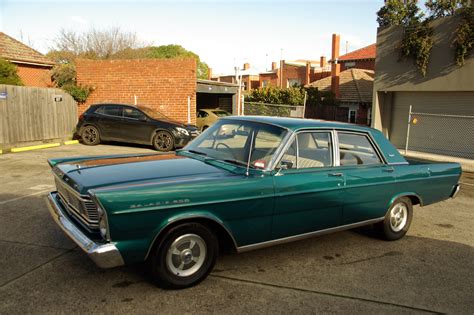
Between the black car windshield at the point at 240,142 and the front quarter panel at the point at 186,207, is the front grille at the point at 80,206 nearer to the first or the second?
the front quarter panel at the point at 186,207

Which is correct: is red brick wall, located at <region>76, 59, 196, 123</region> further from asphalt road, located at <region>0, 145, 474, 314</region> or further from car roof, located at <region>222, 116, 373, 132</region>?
car roof, located at <region>222, 116, 373, 132</region>

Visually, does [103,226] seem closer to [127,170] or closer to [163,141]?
[127,170]

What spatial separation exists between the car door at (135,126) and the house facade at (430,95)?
8.49m

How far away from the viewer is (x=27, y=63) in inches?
770

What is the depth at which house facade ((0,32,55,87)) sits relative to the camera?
19250 millimetres

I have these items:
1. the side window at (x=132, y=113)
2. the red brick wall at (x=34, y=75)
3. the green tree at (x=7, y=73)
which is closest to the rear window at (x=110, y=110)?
the side window at (x=132, y=113)

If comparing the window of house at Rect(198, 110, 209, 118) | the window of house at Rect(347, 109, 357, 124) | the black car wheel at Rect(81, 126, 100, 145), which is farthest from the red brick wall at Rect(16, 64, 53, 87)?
the window of house at Rect(347, 109, 357, 124)

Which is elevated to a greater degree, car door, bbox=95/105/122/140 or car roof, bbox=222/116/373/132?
car roof, bbox=222/116/373/132

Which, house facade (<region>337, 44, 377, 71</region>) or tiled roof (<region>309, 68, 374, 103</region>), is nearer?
tiled roof (<region>309, 68, 374, 103</region>)

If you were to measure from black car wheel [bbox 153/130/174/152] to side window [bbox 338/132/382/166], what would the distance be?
27.9 ft

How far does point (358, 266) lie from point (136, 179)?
255 centimetres

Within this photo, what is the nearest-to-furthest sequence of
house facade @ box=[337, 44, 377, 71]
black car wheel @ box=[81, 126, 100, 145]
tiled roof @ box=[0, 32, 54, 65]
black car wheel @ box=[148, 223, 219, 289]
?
1. black car wheel @ box=[148, 223, 219, 289]
2. black car wheel @ box=[81, 126, 100, 145]
3. tiled roof @ box=[0, 32, 54, 65]
4. house facade @ box=[337, 44, 377, 71]

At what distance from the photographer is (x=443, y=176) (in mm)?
5484

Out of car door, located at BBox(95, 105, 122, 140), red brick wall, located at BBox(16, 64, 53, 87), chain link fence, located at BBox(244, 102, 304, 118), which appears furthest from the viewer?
chain link fence, located at BBox(244, 102, 304, 118)
